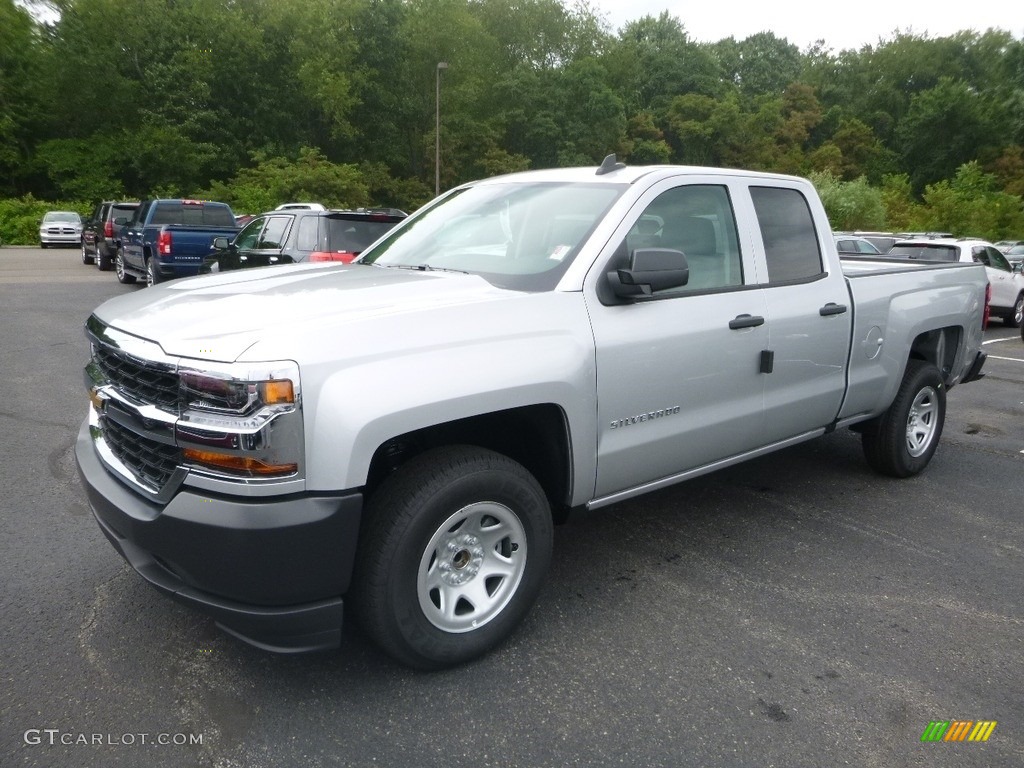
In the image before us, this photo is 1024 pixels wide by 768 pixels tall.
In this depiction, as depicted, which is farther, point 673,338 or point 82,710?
point 673,338

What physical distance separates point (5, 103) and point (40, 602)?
163 ft

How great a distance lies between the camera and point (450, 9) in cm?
5469

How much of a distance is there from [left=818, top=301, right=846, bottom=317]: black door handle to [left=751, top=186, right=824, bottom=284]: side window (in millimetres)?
182

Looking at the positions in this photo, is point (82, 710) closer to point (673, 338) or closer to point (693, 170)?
point (673, 338)

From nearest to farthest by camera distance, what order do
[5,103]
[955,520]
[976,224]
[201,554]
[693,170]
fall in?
[201,554] → [693,170] → [955,520] → [976,224] → [5,103]

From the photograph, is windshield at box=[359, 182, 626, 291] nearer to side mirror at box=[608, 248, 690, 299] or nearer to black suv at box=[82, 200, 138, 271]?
side mirror at box=[608, 248, 690, 299]

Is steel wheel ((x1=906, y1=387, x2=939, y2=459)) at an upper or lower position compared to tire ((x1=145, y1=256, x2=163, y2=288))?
lower

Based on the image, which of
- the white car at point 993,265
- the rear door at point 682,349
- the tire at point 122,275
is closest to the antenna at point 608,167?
the rear door at point 682,349

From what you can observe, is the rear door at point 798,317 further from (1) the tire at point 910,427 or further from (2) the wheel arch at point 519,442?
(2) the wheel arch at point 519,442

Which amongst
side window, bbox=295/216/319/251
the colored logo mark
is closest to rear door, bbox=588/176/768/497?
the colored logo mark

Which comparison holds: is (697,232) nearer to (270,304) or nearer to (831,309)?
(831,309)

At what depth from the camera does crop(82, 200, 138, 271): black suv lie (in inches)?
832

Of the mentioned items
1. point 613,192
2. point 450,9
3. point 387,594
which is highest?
point 450,9

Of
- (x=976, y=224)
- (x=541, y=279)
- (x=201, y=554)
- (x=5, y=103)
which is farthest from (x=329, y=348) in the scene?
(x=5, y=103)
